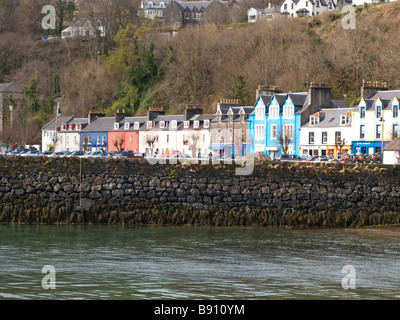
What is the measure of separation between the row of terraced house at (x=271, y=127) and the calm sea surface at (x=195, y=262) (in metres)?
23.6

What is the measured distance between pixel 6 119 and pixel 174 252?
73.6 metres

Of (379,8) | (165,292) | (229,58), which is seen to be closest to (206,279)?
(165,292)

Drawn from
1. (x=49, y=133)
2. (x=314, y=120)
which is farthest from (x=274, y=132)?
(x=49, y=133)

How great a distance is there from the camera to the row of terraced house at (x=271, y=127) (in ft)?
174

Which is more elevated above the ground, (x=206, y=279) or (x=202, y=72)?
(x=202, y=72)

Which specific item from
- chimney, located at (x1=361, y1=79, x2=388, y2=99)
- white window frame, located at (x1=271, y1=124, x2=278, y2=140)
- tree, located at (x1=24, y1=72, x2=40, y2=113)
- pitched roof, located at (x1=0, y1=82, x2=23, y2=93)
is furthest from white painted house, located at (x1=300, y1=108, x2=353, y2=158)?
pitched roof, located at (x1=0, y1=82, x2=23, y2=93)

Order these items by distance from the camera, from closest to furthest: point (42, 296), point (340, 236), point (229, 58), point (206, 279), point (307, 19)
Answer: point (42, 296) → point (206, 279) → point (340, 236) → point (229, 58) → point (307, 19)

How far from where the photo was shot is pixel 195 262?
72.7 ft

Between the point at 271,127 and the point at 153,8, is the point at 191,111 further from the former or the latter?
the point at 153,8

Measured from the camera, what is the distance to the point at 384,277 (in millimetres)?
20391

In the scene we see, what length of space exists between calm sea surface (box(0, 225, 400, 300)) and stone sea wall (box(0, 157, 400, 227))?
1027mm

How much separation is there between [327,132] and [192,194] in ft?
87.1

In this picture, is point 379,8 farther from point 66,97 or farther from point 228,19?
point 66,97

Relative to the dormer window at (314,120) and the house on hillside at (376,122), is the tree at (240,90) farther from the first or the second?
the house on hillside at (376,122)
